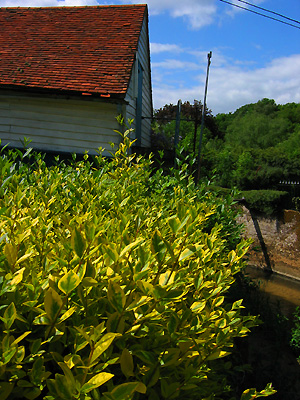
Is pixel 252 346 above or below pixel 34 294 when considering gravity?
below

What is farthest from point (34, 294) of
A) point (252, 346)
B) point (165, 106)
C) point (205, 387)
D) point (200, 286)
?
point (165, 106)

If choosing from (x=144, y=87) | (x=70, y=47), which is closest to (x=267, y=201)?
(x=144, y=87)

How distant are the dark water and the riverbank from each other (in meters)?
0.35

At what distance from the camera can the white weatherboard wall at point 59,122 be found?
911cm

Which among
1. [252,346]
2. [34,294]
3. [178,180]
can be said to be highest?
[178,180]

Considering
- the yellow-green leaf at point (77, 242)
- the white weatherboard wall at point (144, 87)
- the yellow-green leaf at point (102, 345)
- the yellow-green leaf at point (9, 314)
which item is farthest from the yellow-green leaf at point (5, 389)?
the white weatherboard wall at point (144, 87)

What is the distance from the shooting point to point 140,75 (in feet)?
38.3

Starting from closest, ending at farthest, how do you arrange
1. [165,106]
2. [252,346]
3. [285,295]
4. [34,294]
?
[34,294]
[252,346]
[285,295]
[165,106]

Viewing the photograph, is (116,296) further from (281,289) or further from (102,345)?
(281,289)

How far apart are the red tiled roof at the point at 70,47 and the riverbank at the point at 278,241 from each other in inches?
225

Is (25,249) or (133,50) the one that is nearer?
(25,249)

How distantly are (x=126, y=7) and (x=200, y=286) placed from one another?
1266 cm

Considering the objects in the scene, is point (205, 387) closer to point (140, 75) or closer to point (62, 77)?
point (62, 77)

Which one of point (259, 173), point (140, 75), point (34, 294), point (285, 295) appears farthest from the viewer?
point (259, 173)
